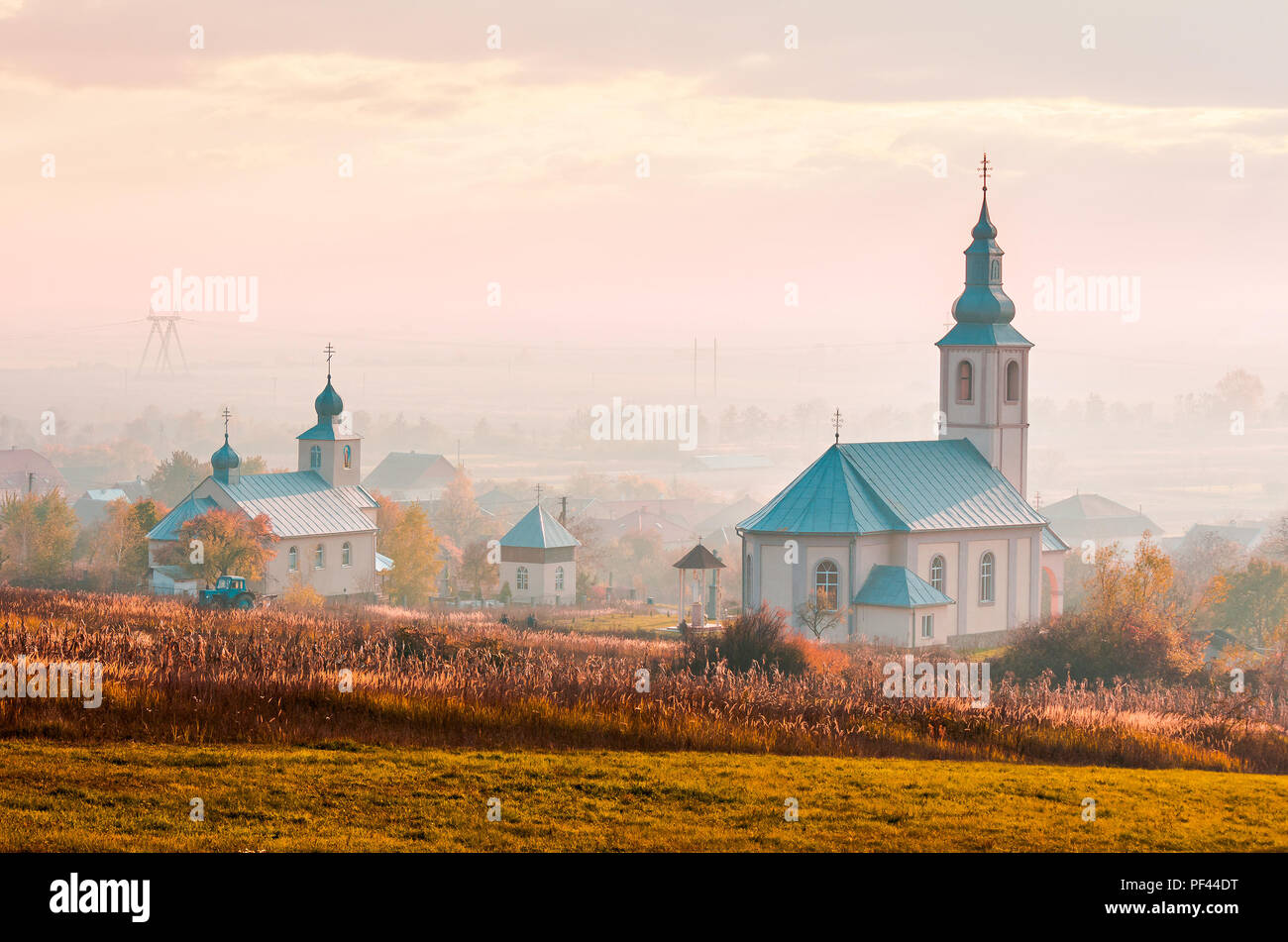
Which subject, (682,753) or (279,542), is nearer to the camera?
(682,753)

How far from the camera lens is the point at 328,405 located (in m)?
84.0

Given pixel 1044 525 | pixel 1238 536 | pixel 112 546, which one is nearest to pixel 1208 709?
pixel 1044 525

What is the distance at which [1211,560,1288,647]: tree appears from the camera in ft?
265

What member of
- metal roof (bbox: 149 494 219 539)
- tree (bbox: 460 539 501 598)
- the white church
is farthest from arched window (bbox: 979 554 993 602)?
tree (bbox: 460 539 501 598)

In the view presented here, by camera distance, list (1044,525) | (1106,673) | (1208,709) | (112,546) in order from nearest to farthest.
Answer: (1208,709) → (1106,673) → (1044,525) → (112,546)

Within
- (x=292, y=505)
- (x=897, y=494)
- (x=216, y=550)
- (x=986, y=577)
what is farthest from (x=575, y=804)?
(x=292, y=505)

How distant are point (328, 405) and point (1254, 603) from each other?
177 ft

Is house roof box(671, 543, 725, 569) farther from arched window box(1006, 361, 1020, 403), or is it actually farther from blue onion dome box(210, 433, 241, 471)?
blue onion dome box(210, 433, 241, 471)

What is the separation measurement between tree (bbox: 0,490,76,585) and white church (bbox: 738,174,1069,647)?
4065 cm

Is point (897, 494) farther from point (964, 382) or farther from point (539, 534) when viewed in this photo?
point (539, 534)

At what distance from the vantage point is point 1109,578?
2007 inches
